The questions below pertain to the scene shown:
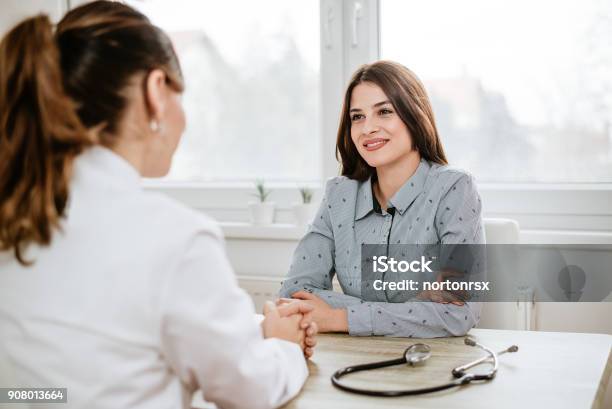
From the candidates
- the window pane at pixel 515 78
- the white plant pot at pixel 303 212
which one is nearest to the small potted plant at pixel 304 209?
the white plant pot at pixel 303 212

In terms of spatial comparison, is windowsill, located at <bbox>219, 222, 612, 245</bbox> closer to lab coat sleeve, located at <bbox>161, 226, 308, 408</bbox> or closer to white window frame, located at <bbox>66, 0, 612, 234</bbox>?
white window frame, located at <bbox>66, 0, 612, 234</bbox>

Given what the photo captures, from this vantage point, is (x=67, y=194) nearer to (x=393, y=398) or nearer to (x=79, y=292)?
(x=79, y=292)

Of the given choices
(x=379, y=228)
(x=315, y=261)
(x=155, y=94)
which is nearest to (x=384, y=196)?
(x=379, y=228)

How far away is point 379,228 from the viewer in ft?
6.19

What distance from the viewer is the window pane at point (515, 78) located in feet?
7.74

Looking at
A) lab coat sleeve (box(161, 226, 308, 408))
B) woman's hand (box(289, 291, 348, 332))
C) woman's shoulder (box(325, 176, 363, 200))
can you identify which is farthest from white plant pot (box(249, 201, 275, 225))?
lab coat sleeve (box(161, 226, 308, 408))

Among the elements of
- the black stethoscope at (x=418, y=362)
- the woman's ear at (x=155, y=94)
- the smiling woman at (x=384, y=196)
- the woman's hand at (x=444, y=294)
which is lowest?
the woman's hand at (x=444, y=294)

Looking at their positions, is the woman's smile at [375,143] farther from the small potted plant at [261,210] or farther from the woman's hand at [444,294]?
the small potted plant at [261,210]

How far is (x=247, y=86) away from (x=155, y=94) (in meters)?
2.01

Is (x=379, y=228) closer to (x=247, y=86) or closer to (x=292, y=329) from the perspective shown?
(x=292, y=329)

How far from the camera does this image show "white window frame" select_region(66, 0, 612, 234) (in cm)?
238

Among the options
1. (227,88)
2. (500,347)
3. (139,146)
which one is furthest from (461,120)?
(139,146)

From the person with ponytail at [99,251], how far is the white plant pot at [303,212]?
170 cm

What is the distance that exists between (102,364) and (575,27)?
207 cm
